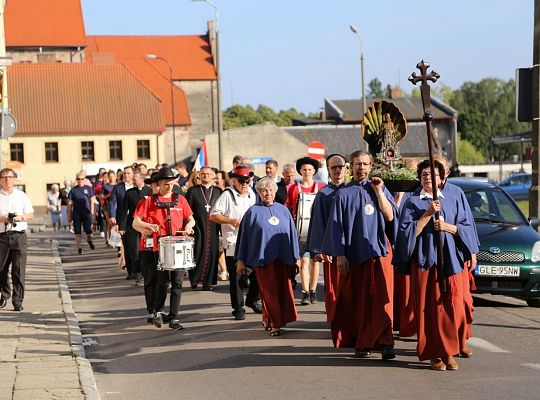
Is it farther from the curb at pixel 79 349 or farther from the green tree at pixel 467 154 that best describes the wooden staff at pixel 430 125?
the green tree at pixel 467 154

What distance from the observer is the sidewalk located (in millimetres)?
9039

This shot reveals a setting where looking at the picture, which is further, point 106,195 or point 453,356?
point 106,195

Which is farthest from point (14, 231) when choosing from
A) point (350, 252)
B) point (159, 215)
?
point (350, 252)

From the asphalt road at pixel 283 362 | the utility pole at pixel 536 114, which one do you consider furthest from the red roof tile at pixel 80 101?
the asphalt road at pixel 283 362

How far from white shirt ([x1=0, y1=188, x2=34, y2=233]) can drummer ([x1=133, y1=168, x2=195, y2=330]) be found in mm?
2455

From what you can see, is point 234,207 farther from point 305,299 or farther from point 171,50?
point 171,50

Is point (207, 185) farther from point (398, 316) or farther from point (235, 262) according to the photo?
point (398, 316)

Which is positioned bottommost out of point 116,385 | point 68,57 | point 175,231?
point 116,385

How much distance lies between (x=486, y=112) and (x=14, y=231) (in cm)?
14487

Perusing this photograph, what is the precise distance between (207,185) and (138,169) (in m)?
2.44

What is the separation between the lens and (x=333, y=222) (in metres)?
10.4

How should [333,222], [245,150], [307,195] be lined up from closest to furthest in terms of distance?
[333,222], [307,195], [245,150]

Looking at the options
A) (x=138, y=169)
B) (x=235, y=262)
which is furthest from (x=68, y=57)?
(x=235, y=262)

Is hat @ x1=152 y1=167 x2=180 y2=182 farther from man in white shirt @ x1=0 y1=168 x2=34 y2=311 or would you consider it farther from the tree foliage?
the tree foliage
